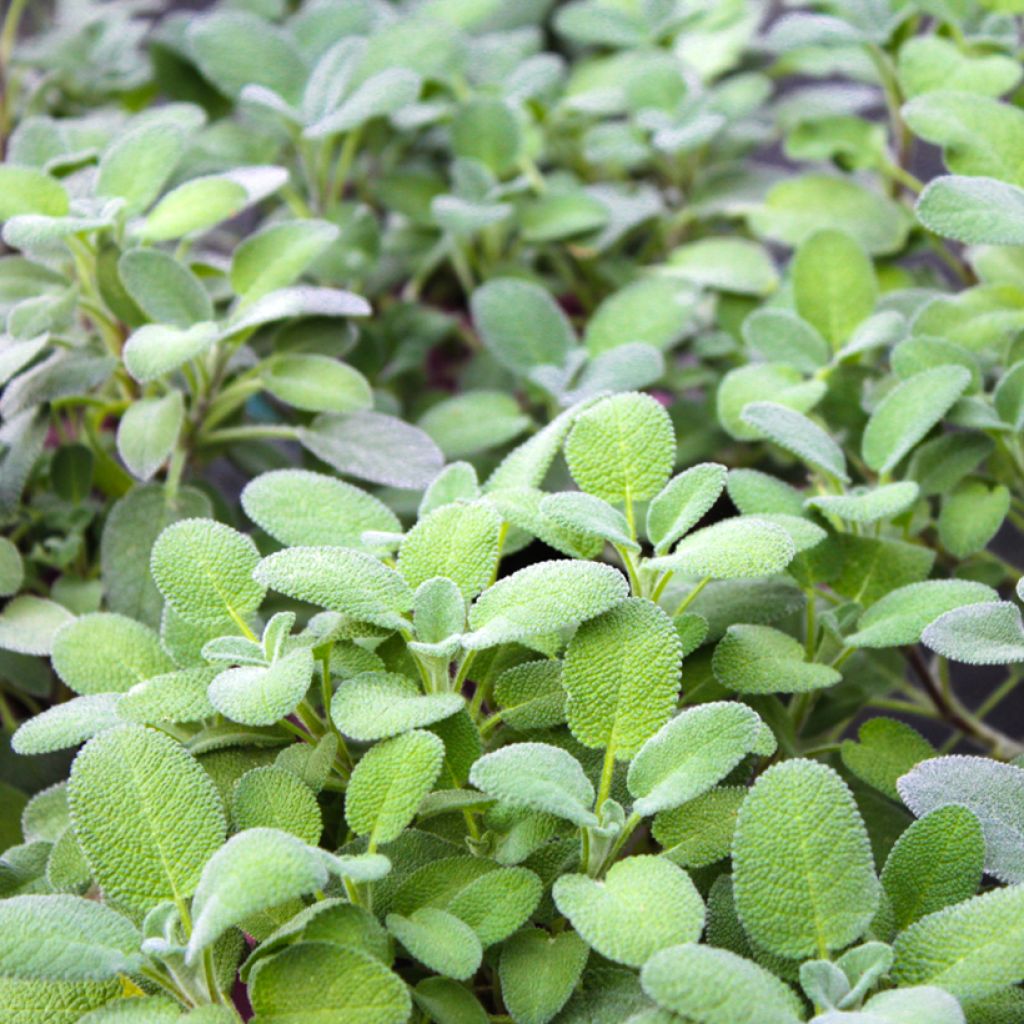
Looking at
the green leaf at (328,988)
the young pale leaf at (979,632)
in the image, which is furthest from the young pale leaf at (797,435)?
the green leaf at (328,988)

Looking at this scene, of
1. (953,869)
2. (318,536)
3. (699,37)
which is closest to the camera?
(953,869)

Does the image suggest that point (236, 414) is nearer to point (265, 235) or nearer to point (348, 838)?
point (265, 235)

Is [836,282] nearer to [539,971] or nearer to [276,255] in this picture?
[276,255]

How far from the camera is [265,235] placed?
2.59 ft

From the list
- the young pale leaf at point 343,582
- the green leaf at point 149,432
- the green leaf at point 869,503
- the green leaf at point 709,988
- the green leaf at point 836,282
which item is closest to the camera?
the green leaf at point 709,988

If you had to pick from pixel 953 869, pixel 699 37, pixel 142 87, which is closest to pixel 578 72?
pixel 699 37

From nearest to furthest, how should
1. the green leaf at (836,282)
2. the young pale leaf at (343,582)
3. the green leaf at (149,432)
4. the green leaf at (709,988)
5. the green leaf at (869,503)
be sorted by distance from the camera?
the green leaf at (709,988), the young pale leaf at (343,582), the green leaf at (869,503), the green leaf at (149,432), the green leaf at (836,282)

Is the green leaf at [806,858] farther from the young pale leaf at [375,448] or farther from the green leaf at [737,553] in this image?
the young pale leaf at [375,448]

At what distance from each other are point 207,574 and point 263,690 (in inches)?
3.7

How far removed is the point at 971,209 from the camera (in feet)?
2.06

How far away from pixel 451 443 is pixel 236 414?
18 centimetres

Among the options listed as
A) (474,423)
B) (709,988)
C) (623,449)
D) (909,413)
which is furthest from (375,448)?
(709,988)

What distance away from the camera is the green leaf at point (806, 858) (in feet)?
1.47

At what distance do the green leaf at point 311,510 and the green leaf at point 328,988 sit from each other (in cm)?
21
